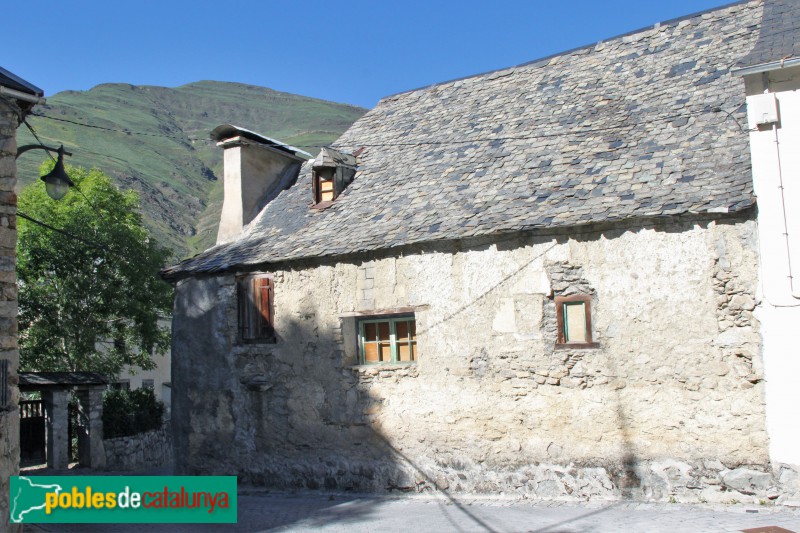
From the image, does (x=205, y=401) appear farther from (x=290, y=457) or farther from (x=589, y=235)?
(x=589, y=235)

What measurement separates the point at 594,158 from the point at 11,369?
8367 mm

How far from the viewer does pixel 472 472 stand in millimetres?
11672

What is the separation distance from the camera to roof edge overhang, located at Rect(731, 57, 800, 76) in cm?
969

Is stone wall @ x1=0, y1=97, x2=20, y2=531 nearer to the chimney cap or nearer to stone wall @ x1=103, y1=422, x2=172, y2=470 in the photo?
the chimney cap

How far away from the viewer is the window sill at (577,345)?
1085 cm

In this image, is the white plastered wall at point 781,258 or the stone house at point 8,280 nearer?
the stone house at point 8,280

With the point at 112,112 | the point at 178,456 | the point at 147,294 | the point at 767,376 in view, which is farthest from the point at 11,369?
the point at 112,112

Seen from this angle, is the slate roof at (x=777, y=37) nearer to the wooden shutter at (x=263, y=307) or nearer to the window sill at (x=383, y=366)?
the window sill at (x=383, y=366)

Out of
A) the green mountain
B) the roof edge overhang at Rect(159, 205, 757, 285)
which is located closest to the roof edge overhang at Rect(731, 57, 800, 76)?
the roof edge overhang at Rect(159, 205, 757, 285)

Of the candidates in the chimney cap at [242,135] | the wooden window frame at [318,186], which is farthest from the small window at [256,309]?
the chimney cap at [242,135]

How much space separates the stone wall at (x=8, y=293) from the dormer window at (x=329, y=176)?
22.2ft

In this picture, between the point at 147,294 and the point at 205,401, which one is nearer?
the point at 205,401

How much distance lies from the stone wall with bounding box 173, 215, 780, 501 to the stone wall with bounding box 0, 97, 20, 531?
17.4 ft

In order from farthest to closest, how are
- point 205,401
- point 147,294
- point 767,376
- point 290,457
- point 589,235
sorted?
point 147,294 < point 205,401 < point 290,457 < point 589,235 < point 767,376
